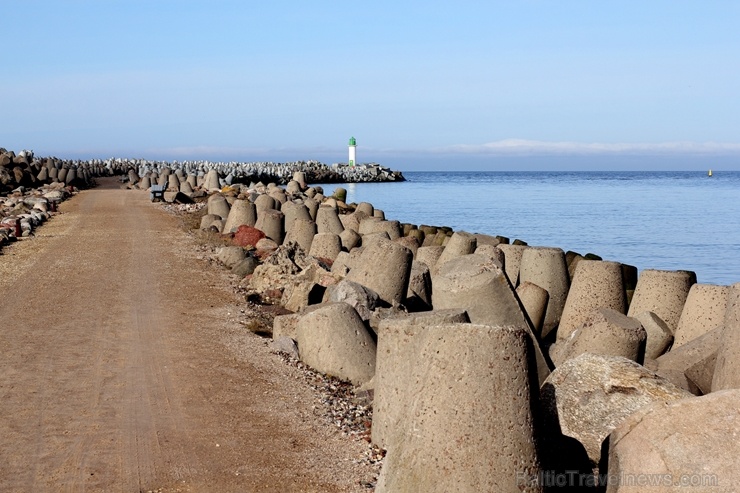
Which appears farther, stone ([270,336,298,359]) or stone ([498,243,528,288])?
stone ([498,243,528,288])

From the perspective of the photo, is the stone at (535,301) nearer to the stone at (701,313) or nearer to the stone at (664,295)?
the stone at (664,295)

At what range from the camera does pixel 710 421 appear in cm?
482

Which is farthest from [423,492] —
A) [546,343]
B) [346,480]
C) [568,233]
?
[568,233]

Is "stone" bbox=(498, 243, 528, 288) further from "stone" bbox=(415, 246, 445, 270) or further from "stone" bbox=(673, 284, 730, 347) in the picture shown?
"stone" bbox=(673, 284, 730, 347)

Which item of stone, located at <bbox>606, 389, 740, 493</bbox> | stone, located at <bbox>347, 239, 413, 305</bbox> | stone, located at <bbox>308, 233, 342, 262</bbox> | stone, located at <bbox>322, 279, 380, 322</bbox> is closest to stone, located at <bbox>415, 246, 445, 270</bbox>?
stone, located at <bbox>308, 233, 342, 262</bbox>

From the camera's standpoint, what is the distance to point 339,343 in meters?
9.40

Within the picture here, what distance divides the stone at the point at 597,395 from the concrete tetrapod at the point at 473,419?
0.93 m

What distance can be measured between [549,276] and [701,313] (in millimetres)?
2861

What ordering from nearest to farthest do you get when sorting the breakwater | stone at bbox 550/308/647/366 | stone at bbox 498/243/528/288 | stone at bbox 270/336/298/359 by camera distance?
the breakwater → stone at bbox 550/308/647/366 → stone at bbox 270/336/298/359 → stone at bbox 498/243/528/288

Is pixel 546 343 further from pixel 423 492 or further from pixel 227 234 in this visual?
pixel 227 234

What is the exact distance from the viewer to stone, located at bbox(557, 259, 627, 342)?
1201 centimetres

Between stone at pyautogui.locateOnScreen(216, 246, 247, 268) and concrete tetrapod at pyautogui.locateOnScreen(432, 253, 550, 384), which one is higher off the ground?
concrete tetrapod at pyautogui.locateOnScreen(432, 253, 550, 384)

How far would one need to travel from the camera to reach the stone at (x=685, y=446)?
4691 mm

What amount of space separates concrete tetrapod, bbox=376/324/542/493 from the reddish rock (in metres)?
14.5
